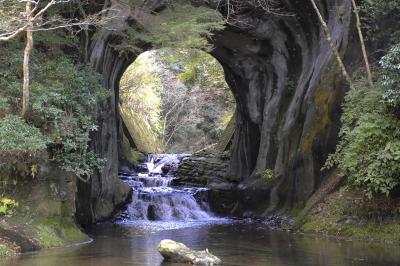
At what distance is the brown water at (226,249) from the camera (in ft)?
31.7

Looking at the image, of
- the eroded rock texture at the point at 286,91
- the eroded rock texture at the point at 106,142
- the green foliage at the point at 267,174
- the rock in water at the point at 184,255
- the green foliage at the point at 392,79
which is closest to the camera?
the rock in water at the point at 184,255

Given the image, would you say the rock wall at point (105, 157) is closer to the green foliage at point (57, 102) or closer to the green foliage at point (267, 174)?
the green foliage at point (57, 102)

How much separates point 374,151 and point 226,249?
4084 mm

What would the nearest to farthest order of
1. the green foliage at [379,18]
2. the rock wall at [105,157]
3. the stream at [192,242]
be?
the stream at [192,242] → the green foliage at [379,18] → the rock wall at [105,157]

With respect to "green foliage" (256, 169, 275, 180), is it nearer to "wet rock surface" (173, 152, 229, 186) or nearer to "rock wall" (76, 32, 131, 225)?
"wet rock surface" (173, 152, 229, 186)

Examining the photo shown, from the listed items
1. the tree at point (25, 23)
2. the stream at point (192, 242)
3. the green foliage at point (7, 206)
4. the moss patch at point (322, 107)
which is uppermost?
the tree at point (25, 23)

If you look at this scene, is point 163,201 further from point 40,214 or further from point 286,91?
point 40,214

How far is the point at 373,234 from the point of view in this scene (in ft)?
42.4

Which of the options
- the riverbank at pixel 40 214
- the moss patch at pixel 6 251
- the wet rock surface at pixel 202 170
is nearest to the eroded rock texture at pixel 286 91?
the wet rock surface at pixel 202 170

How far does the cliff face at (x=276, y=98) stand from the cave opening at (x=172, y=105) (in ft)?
19.5

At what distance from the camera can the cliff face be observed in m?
17.0

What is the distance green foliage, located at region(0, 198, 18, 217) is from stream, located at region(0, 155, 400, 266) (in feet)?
4.99

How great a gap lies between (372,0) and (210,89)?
19.6 meters

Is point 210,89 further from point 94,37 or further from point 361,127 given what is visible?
point 361,127
